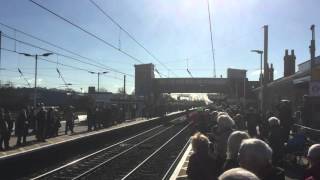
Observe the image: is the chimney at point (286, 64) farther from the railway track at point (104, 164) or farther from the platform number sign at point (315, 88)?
the platform number sign at point (315, 88)

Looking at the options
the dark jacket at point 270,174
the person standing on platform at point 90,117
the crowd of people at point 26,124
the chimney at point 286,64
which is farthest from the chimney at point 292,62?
the dark jacket at point 270,174

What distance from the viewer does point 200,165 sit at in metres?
6.85

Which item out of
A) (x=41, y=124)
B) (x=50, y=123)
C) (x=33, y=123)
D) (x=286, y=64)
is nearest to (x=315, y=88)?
(x=41, y=124)

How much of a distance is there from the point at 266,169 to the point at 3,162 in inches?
497

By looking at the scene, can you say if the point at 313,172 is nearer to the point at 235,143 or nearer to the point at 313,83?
the point at 235,143

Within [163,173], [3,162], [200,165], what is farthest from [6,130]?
[200,165]

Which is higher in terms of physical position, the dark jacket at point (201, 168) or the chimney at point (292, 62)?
the chimney at point (292, 62)

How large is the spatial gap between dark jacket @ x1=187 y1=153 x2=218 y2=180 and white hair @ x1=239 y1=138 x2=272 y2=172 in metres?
1.69

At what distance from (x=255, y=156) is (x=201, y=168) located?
184 cm

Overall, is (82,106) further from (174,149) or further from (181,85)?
(174,149)

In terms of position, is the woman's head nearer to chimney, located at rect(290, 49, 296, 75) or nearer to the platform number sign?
the platform number sign

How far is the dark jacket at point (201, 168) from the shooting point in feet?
22.4

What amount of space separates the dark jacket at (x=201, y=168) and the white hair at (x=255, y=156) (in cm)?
169

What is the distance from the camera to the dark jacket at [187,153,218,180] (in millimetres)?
6832
